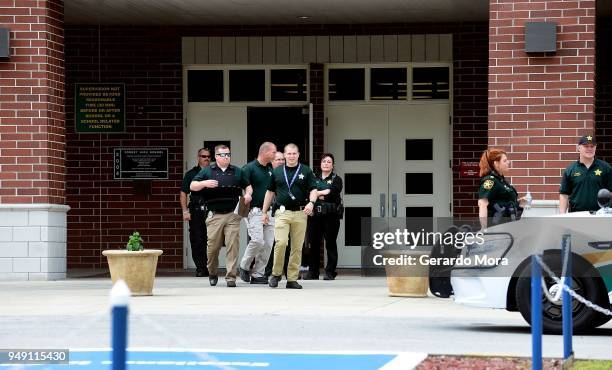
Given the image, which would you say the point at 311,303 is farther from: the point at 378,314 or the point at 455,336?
the point at 455,336

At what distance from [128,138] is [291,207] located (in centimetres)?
665

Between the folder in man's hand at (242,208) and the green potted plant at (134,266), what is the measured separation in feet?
7.00

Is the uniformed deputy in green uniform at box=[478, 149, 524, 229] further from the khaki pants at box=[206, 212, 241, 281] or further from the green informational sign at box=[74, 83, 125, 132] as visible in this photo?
the green informational sign at box=[74, 83, 125, 132]

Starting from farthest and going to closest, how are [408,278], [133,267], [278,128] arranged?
1. [278,128]
2. [408,278]
3. [133,267]

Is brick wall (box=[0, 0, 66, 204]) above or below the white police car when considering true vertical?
above

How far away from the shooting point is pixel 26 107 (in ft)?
61.5

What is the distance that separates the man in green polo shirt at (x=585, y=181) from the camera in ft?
46.2

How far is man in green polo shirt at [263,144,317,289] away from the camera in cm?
1661

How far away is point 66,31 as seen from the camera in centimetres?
2255

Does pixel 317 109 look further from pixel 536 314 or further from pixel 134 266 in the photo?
pixel 536 314

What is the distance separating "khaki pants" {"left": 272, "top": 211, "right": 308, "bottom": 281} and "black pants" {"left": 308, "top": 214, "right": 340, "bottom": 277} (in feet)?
7.17

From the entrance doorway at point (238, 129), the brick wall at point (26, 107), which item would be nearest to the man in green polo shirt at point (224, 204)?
the brick wall at point (26, 107)

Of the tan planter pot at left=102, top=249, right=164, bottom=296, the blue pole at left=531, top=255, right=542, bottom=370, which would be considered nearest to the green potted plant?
the tan planter pot at left=102, top=249, right=164, bottom=296

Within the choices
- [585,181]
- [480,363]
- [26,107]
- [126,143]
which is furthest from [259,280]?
[480,363]
